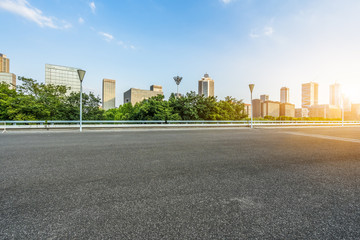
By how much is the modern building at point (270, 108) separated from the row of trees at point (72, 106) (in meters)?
164

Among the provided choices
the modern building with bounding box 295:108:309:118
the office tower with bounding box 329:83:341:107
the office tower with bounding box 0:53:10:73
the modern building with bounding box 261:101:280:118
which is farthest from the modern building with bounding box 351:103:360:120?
the office tower with bounding box 0:53:10:73

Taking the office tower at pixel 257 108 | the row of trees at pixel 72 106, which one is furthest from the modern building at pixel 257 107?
the row of trees at pixel 72 106

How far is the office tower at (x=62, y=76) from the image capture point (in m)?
102

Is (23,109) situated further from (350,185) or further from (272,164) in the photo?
(350,185)

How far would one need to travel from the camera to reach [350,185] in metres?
2.86

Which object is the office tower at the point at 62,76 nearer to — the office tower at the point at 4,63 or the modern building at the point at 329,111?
the office tower at the point at 4,63

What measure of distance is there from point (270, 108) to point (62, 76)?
186 meters

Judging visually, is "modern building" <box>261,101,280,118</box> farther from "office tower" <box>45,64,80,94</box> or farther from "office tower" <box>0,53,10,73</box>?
"office tower" <box>0,53,10,73</box>

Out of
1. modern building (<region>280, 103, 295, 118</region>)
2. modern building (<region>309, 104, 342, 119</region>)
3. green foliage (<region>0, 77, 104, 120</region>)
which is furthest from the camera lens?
modern building (<region>280, 103, 295, 118</region>)

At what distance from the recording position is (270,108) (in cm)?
17162

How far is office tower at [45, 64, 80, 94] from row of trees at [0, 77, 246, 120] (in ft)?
294

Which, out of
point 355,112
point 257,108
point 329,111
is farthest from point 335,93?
point 257,108

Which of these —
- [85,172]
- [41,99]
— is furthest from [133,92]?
[85,172]

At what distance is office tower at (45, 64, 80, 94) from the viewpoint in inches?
4023
